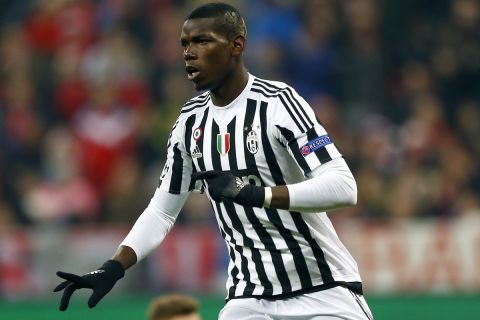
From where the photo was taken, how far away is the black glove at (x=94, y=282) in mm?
4980

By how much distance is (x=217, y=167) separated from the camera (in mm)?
5238

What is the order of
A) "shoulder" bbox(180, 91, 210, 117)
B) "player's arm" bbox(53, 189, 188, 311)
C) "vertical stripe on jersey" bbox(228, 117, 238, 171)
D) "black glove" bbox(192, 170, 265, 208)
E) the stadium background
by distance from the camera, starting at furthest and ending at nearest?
the stadium background, "shoulder" bbox(180, 91, 210, 117), "vertical stripe on jersey" bbox(228, 117, 238, 171), "player's arm" bbox(53, 189, 188, 311), "black glove" bbox(192, 170, 265, 208)

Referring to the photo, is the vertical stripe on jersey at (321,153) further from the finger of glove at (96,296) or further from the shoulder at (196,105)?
the finger of glove at (96,296)

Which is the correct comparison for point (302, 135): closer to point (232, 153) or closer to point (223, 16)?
point (232, 153)

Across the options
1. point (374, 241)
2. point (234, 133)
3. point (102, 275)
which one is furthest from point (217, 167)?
point (374, 241)

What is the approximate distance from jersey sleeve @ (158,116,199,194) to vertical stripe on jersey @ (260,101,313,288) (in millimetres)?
474

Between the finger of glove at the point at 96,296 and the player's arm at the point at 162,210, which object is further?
the player's arm at the point at 162,210

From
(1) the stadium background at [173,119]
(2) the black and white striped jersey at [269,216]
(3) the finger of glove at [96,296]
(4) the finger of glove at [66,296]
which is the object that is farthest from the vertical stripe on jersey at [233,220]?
(1) the stadium background at [173,119]

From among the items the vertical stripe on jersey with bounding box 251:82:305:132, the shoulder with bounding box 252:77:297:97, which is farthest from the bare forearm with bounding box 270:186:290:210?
the shoulder with bounding box 252:77:297:97

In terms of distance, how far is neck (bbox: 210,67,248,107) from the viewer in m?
5.27

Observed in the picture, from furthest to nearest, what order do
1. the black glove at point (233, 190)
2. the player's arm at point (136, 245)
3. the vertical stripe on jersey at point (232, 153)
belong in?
the vertical stripe on jersey at point (232, 153) → the player's arm at point (136, 245) → the black glove at point (233, 190)

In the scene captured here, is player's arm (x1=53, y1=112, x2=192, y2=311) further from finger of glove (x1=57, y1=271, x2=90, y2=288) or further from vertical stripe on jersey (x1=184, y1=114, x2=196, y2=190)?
finger of glove (x1=57, y1=271, x2=90, y2=288)

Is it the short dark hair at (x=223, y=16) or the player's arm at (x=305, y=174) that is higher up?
the short dark hair at (x=223, y=16)

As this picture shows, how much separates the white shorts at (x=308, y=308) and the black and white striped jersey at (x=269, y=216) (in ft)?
0.12
